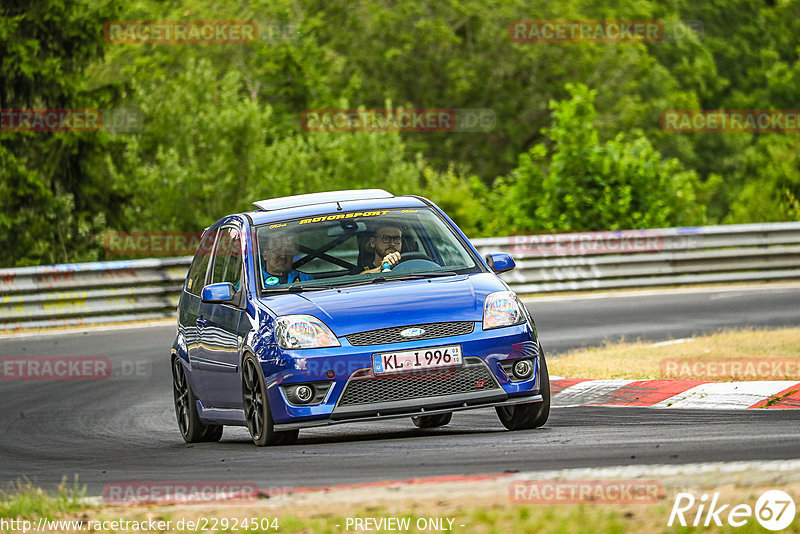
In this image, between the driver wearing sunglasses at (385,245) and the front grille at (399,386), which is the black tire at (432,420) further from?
the front grille at (399,386)

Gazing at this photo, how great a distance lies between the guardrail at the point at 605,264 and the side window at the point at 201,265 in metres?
9.94

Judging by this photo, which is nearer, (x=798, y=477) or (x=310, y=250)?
(x=798, y=477)

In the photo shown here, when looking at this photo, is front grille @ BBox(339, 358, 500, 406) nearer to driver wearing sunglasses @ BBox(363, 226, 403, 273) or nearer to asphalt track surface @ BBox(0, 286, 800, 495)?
asphalt track surface @ BBox(0, 286, 800, 495)

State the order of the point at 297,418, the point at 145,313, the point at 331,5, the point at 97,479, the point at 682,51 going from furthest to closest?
the point at 682,51 → the point at 331,5 → the point at 145,313 → the point at 297,418 → the point at 97,479

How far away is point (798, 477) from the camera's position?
5.51m

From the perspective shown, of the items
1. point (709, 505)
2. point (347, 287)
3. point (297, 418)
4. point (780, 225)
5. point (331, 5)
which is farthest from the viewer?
point (331, 5)

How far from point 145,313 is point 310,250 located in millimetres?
11774

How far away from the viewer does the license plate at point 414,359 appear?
8.18m

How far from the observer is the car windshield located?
921 cm

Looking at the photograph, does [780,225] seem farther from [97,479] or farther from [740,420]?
[97,479]

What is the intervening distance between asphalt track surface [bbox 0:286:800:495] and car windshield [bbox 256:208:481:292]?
3.58ft

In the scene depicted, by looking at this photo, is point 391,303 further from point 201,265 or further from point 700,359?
point 700,359

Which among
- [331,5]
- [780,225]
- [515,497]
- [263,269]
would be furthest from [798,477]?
[331,5]

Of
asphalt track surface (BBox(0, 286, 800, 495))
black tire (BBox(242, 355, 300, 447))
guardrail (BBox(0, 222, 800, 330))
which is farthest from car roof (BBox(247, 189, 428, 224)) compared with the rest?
guardrail (BBox(0, 222, 800, 330))
